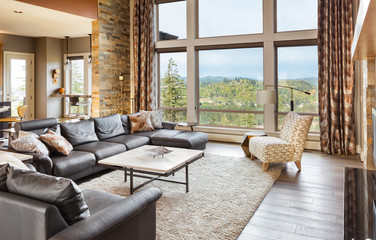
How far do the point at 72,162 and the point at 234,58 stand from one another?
4.59m

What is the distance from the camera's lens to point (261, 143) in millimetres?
4777

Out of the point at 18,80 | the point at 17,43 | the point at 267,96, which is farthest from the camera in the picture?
the point at 18,80

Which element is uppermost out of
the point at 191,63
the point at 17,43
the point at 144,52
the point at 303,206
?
the point at 17,43

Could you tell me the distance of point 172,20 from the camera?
7.80m

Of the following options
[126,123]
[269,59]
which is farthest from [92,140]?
[269,59]

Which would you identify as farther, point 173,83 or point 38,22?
point 173,83

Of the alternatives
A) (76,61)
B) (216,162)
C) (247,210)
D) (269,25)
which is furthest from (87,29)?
(247,210)

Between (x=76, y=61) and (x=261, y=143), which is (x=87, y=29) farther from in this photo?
(x=261, y=143)

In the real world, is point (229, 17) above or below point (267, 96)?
above

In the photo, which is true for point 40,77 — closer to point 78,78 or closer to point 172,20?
point 78,78

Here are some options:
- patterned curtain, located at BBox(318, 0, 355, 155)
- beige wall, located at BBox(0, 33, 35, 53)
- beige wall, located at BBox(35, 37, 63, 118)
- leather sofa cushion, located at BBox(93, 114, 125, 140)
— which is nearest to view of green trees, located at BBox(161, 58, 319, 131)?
patterned curtain, located at BBox(318, 0, 355, 155)

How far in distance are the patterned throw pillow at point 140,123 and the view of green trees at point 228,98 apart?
6.09 feet

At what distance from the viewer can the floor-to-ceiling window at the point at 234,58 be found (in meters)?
6.37

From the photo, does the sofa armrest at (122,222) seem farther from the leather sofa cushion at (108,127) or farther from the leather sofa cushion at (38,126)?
the leather sofa cushion at (108,127)
